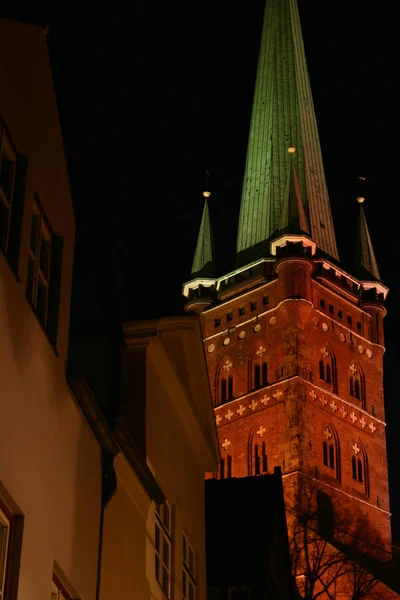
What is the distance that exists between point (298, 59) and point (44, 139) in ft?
234

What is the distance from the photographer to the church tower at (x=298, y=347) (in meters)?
66.0

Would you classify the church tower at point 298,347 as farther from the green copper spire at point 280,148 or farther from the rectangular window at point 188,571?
the rectangular window at point 188,571

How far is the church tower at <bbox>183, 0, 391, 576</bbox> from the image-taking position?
66000 millimetres

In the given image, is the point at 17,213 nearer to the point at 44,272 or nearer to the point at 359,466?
the point at 44,272

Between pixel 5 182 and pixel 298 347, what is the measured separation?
57.1 metres

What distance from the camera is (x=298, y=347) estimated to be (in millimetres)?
67688

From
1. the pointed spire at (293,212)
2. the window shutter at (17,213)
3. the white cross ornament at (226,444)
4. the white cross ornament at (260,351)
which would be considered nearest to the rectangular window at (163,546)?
the window shutter at (17,213)

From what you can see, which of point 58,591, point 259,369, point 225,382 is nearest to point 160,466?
point 58,591

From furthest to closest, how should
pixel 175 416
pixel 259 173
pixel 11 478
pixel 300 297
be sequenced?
1. pixel 259 173
2. pixel 300 297
3. pixel 175 416
4. pixel 11 478

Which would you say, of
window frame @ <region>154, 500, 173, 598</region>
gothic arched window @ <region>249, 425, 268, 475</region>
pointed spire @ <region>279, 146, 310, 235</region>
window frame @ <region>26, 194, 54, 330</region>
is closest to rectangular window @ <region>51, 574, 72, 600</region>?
window frame @ <region>26, 194, 54, 330</region>

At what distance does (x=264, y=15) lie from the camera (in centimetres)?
8438

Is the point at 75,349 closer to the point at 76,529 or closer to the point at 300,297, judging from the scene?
the point at 76,529

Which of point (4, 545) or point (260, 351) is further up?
point (260, 351)

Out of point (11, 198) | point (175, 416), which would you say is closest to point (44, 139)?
point (11, 198)
